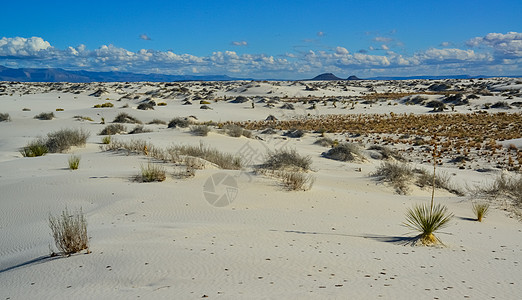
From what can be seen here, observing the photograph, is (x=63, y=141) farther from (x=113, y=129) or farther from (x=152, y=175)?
(x=113, y=129)

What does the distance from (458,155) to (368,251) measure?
48.8ft

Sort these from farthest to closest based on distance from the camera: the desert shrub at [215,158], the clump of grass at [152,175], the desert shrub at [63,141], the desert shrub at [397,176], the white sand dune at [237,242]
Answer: the desert shrub at [63,141]
the desert shrub at [215,158]
the desert shrub at [397,176]
the clump of grass at [152,175]
the white sand dune at [237,242]

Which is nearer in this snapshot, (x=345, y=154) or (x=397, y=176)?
(x=397, y=176)

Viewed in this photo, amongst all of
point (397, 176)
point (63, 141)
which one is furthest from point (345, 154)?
point (63, 141)

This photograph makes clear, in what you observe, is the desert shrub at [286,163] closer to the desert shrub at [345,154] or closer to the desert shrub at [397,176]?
the desert shrub at [397,176]

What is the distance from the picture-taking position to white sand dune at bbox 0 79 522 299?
4113mm

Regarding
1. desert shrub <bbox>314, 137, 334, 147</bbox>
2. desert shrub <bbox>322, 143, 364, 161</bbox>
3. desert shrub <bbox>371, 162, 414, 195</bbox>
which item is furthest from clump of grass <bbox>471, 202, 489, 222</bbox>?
desert shrub <bbox>314, 137, 334, 147</bbox>

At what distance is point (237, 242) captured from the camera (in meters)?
5.61

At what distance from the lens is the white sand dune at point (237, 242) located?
4.11 m

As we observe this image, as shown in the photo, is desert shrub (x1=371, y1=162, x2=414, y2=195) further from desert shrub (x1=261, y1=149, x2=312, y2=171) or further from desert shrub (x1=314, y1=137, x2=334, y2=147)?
desert shrub (x1=314, y1=137, x2=334, y2=147)

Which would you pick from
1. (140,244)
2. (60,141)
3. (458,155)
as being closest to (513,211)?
(140,244)

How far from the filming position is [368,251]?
17.9ft

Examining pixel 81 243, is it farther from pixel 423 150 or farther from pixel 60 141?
pixel 423 150

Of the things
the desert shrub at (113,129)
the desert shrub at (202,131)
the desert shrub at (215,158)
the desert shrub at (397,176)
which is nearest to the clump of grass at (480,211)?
the desert shrub at (397,176)
